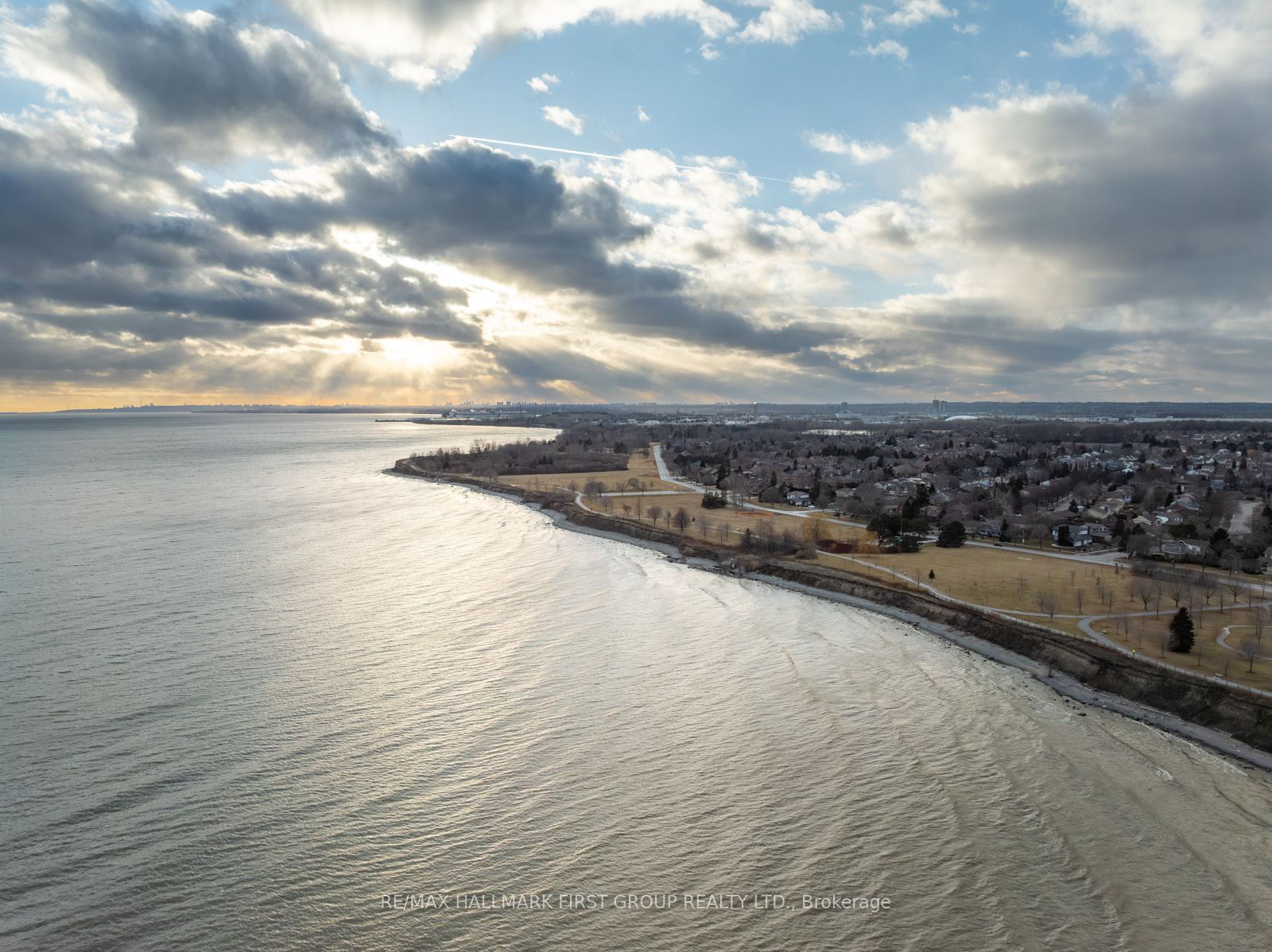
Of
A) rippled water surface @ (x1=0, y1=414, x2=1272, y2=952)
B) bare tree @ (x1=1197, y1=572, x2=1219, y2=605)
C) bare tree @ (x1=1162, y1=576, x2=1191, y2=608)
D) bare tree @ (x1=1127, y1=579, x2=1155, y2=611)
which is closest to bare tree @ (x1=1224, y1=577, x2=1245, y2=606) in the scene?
bare tree @ (x1=1197, y1=572, x2=1219, y2=605)

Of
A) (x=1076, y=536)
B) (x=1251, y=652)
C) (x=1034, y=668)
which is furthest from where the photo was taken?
(x=1076, y=536)

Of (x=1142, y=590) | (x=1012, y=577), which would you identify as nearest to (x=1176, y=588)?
(x=1142, y=590)

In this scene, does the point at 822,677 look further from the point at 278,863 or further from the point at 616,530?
the point at 616,530

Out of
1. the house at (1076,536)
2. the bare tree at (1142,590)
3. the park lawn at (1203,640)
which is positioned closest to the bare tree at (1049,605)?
the park lawn at (1203,640)

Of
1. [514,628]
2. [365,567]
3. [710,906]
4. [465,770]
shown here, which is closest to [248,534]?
[365,567]

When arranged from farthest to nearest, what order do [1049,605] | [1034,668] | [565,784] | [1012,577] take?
1. [1012,577]
2. [1049,605]
3. [1034,668]
4. [565,784]

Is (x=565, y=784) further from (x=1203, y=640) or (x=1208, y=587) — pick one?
(x=1208, y=587)

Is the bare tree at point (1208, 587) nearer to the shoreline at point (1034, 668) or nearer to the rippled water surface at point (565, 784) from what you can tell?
the shoreline at point (1034, 668)
